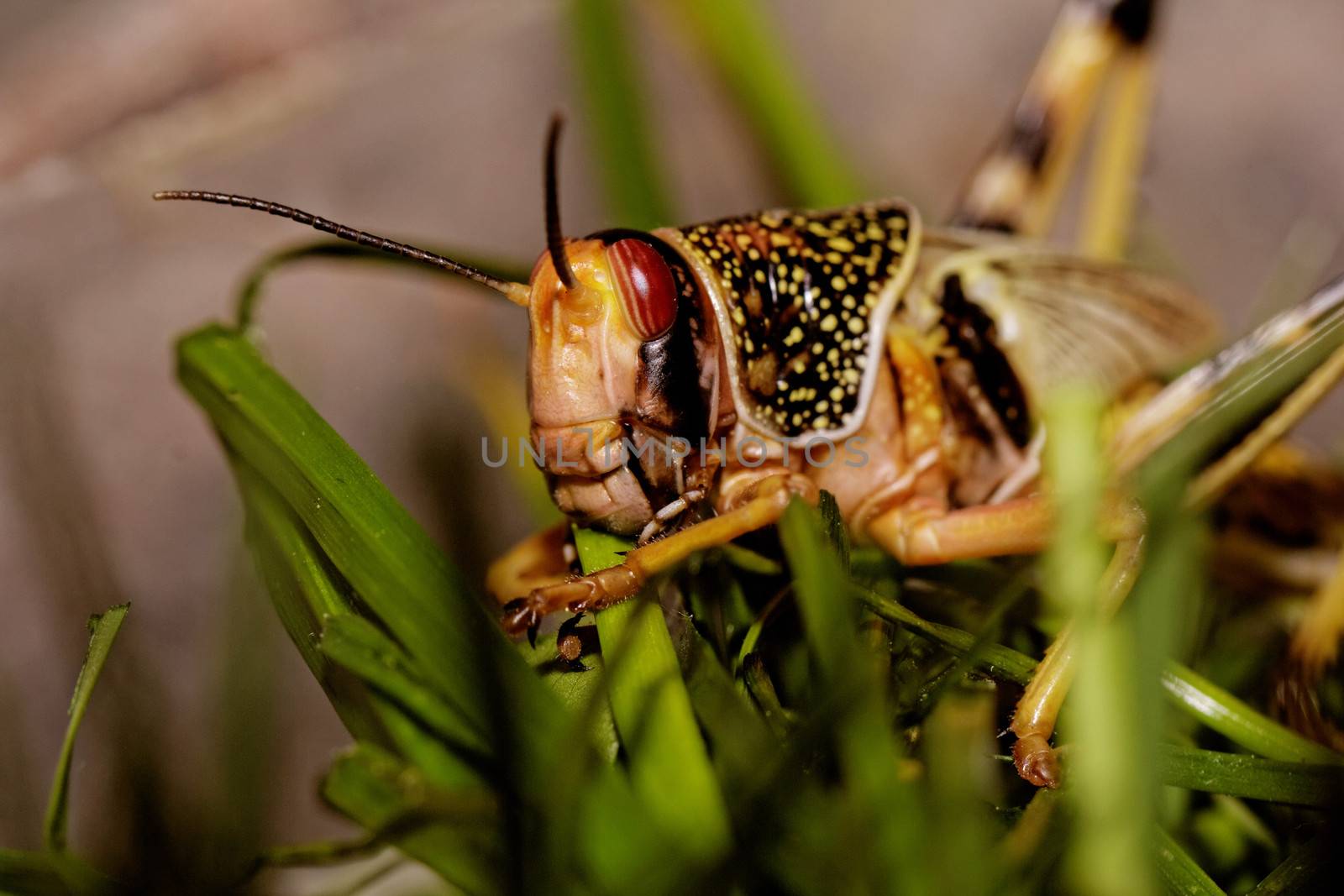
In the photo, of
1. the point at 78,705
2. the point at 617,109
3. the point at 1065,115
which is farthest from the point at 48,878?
the point at 1065,115

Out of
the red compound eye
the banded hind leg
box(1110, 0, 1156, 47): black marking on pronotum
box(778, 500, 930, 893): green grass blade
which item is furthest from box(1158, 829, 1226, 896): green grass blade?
box(1110, 0, 1156, 47): black marking on pronotum

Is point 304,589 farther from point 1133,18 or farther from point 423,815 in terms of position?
point 1133,18

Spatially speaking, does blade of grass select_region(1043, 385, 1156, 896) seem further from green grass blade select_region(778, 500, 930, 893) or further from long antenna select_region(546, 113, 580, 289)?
long antenna select_region(546, 113, 580, 289)

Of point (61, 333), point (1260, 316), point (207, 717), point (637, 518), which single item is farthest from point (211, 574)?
point (1260, 316)

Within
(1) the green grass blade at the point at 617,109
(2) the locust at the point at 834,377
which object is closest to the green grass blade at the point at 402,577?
(2) the locust at the point at 834,377

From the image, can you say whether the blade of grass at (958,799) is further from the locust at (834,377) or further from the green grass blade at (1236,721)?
the green grass blade at (1236,721)
